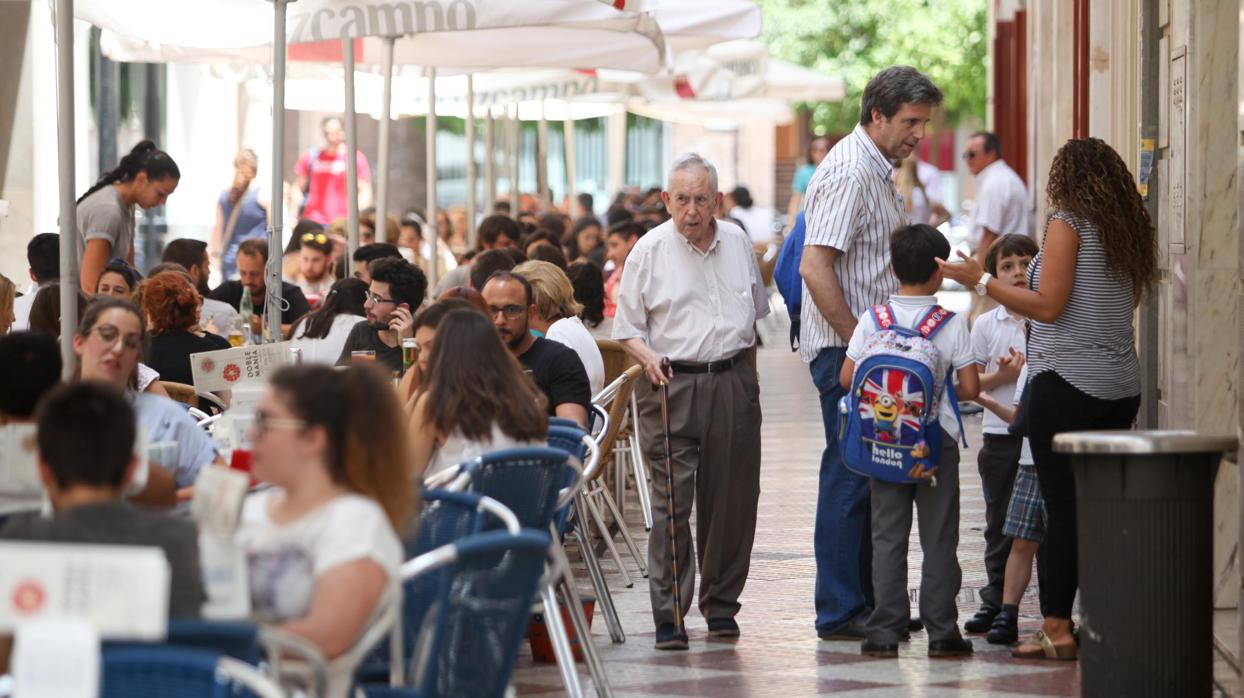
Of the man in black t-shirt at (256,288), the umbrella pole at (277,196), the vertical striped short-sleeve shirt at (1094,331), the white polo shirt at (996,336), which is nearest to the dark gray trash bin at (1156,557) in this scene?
the vertical striped short-sleeve shirt at (1094,331)

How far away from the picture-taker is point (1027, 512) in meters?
7.50

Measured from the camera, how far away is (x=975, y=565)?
31.3ft

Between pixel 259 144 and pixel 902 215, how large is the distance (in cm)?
1949

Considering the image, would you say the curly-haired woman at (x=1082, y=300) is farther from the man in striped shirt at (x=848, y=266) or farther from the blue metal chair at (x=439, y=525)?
the blue metal chair at (x=439, y=525)

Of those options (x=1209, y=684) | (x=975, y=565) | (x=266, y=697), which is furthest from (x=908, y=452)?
(x=266, y=697)

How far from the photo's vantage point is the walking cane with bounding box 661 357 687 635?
7.37 m

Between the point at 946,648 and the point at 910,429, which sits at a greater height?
the point at 910,429

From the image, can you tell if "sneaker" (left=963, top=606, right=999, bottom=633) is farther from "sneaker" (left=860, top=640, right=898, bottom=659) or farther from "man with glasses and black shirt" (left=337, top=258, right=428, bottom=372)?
"man with glasses and black shirt" (left=337, top=258, right=428, bottom=372)

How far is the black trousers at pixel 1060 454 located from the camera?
687 centimetres

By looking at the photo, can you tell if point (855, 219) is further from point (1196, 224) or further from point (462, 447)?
point (462, 447)

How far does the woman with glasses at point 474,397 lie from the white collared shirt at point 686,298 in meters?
1.73

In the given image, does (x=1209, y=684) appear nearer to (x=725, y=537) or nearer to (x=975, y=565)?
(x=725, y=537)

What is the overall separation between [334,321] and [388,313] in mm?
482

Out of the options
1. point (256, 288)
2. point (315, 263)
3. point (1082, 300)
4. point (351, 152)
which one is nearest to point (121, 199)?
point (256, 288)
